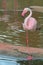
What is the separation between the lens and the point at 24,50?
231 inches

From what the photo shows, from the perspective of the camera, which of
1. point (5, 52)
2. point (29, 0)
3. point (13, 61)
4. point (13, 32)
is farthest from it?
point (29, 0)

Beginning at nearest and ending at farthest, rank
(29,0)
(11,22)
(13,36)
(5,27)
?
1. (13,36)
2. (5,27)
3. (11,22)
4. (29,0)

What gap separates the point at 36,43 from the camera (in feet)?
21.2

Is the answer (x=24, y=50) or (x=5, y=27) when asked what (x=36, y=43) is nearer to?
(x=24, y=50)

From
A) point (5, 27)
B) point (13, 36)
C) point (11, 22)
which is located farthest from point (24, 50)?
point (11, 22)

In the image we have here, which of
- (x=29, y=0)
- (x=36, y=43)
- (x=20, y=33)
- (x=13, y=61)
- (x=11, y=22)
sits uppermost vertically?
(x=29, y=0)

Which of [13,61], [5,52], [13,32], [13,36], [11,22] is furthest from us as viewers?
[11,22]

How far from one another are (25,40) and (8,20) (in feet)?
9.66

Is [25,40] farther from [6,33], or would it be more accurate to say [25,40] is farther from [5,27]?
[5,27]

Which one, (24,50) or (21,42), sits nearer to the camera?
(24,50)

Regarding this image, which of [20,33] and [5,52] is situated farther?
[20,33]

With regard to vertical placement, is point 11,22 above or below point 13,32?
above

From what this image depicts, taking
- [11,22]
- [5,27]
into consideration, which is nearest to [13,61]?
[5,27]

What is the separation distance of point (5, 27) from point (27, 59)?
308 centimetres
